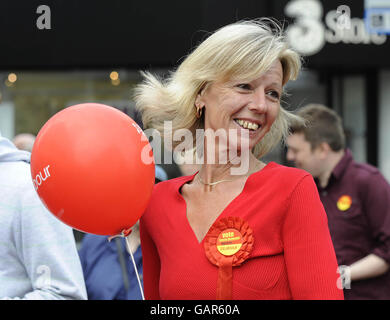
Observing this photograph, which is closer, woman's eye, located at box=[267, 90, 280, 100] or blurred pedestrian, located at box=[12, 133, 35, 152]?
woman's eye, located at box=[267, 90, 280, 100]

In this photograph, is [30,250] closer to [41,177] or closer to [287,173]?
[41,177]

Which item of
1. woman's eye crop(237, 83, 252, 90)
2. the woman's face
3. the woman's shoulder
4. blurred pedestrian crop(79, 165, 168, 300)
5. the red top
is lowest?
blurred pedestrian crop(79, 165, 168, 300)

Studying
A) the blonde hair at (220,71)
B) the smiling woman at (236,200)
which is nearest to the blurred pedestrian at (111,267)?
the blonde hair at (220,71)

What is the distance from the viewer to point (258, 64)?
2.00 m

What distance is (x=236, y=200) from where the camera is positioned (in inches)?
79.7

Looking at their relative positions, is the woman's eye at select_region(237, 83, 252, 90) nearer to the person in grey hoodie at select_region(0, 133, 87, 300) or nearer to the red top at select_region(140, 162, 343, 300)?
the red top at select_region(140, 162, 343, 300)

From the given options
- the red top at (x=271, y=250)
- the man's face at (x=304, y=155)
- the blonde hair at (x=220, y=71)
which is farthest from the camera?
the man's face at (x=304, y=155)

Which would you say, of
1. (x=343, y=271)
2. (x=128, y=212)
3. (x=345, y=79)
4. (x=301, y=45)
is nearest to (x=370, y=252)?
(x=343, y=271)

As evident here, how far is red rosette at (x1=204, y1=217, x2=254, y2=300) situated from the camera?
74.4 inches

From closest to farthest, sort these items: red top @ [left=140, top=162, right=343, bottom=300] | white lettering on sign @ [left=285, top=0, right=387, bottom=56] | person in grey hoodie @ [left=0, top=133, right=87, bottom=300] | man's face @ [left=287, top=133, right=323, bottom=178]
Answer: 1. red top @ [left=140, top=162, right=343, bottom=300]
2. person in grey hoodie @ [left=0, top=133, right=87, bottom=300]
3. man's face @ [left=287, top=133, right=323, bottom=178]
4. white lettering on sign @ [left=285, top=0, right=387, bottom=56]

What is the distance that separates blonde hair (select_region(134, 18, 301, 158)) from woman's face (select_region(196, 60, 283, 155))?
4 cm

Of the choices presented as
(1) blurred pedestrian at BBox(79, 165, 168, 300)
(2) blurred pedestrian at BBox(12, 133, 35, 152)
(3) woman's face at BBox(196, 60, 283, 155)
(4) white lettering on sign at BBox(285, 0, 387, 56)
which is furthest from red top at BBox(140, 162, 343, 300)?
(4) white lettering on sign at BBox(285, 0, 387, 56)

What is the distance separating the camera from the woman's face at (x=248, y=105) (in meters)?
2.04

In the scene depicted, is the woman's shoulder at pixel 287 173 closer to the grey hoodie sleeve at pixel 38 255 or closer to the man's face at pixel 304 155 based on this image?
the grey hoodie sleeve at pixel 38 255
